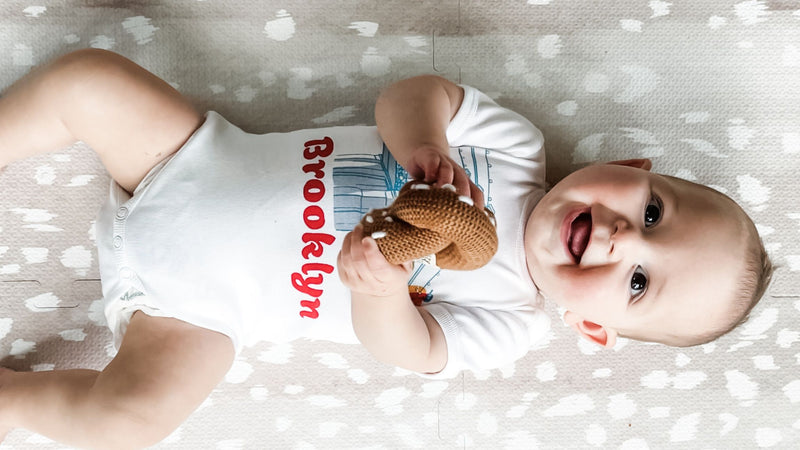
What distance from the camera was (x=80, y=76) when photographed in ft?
2.45

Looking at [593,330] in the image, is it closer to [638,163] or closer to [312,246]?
Answer: [638,163]

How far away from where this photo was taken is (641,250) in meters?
0.70

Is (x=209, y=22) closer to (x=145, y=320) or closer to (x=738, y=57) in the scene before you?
(x=145, y=320)

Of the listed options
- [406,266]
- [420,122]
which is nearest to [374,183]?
[420,122]

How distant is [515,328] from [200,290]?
1.33ft

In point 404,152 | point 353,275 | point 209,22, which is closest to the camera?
point 353,275

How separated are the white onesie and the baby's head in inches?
3.3

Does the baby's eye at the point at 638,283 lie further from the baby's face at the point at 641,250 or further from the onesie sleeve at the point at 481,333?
the onesie sleeve at the point at 481,333

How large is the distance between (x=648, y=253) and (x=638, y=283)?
4cm

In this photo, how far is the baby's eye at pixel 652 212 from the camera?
73 centimetres

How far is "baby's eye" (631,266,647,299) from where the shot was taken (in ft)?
2.36

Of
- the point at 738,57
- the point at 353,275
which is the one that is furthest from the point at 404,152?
the point at 738,57

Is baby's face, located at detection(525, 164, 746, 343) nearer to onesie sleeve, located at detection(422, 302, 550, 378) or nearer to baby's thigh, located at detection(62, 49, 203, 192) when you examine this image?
onesie sleeve, located at detection(422, 302, 550, 378)

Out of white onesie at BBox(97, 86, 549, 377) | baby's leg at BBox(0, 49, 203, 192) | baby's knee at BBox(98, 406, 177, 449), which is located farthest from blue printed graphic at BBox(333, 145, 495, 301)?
baby's knee at BBox(98, 406, 177, 449)
